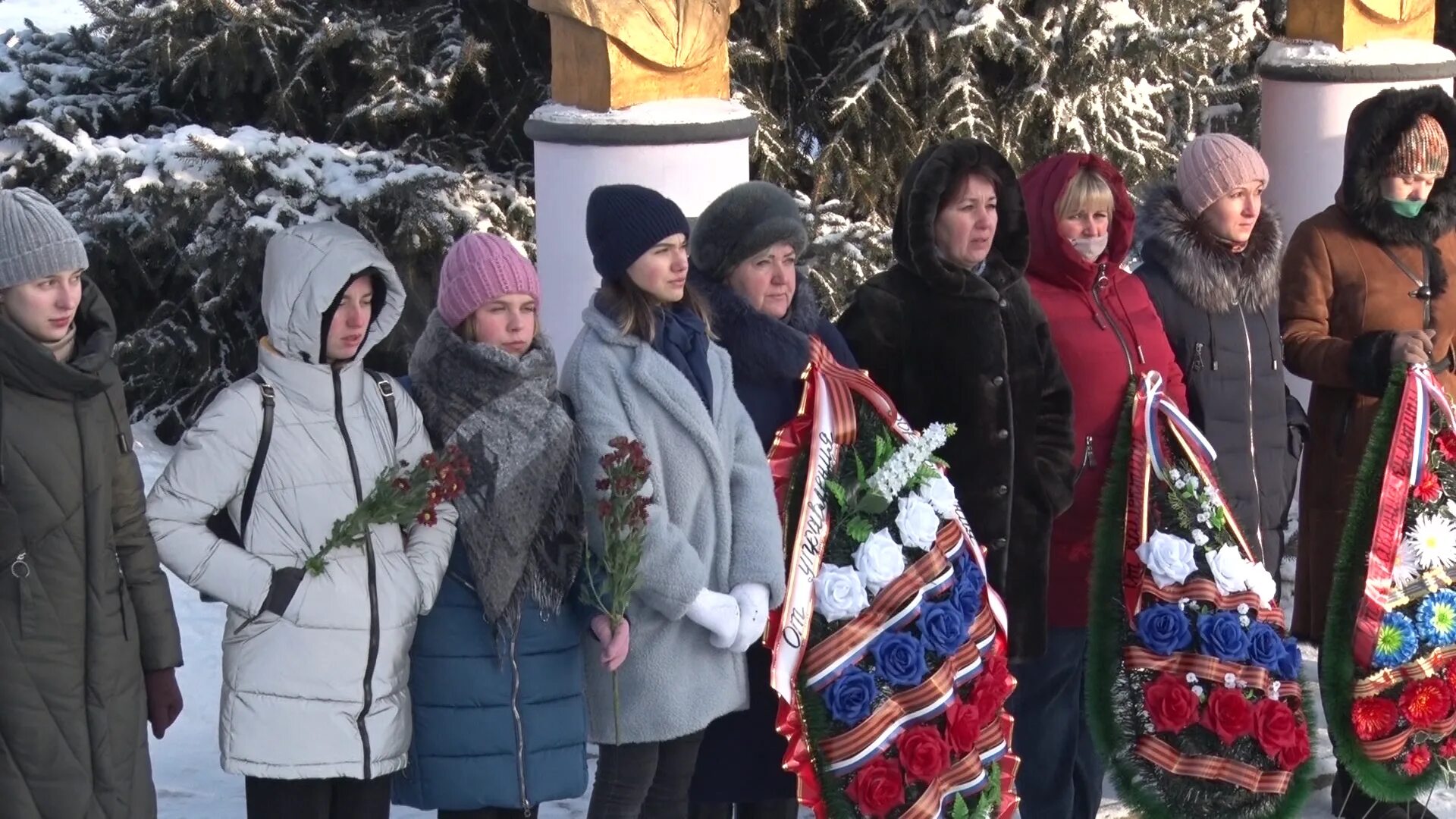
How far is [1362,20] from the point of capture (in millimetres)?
6645

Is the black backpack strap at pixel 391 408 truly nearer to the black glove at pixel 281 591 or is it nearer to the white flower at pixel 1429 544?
the black glove at pixel 281 591

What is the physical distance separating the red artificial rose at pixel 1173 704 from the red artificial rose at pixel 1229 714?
42 mm

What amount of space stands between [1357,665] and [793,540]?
64.8 inches

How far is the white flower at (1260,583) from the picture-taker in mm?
4055

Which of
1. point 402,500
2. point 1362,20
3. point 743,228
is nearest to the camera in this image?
point 402,500

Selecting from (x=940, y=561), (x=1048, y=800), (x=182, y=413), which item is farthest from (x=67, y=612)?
(x=182, y=413)

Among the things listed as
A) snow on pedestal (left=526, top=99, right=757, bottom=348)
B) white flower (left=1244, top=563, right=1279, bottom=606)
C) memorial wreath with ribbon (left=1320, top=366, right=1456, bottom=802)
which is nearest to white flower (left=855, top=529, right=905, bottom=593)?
white flower (left=1244, top=563, right=1279, bottom=606)

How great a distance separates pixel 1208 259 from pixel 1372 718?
1.23 meters

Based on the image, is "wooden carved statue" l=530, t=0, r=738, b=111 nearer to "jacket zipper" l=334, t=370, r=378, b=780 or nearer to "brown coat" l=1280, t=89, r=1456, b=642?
"brown coat" l=1280, t=89, r=1456, b=642

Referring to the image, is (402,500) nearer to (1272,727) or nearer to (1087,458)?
(1087,458)

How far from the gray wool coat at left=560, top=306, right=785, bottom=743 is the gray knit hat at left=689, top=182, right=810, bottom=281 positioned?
1.17 ft

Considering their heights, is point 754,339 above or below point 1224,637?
above

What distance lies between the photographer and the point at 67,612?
297 centimetres

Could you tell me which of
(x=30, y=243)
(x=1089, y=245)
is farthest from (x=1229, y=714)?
(x=30, y=243)
